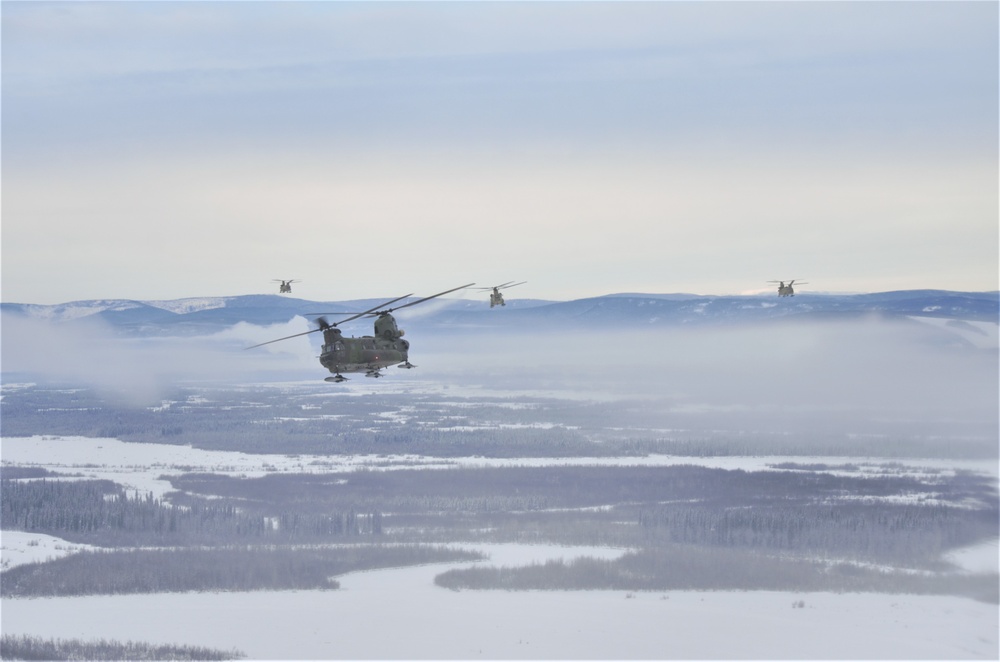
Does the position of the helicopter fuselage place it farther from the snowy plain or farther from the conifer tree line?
the conifer tree line

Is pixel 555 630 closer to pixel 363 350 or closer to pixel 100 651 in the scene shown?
pixel 100 651

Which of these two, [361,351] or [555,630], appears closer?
[361,351]

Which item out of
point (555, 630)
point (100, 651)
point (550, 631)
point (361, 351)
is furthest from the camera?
point (555, 630)

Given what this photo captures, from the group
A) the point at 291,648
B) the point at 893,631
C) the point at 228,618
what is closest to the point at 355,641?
the point at 291,648

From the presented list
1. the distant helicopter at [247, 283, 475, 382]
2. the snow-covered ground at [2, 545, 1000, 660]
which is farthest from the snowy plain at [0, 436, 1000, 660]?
the distant helicopter at [247, 283, 475, 382]

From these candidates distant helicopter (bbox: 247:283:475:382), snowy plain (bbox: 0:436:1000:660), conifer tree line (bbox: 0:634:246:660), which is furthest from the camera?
snowy plain (bbox: 0:436:1000:660)

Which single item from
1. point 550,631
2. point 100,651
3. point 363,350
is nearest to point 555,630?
point 550,631

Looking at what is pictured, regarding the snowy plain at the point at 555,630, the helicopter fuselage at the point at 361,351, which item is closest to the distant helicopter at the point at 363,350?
the helicopter fuselage at the point at 361,351

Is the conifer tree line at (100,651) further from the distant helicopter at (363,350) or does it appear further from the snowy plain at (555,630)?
the distant helicopter at (363,350)

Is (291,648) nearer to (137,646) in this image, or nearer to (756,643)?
(137,646)

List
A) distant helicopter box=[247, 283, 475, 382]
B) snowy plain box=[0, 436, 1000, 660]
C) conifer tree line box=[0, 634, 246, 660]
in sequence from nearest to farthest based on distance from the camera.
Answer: distant helicopter box=[247, 283, 475, 382], conifer tree line box=[0, 634, 246, 660], snowy plain box=[0, 436, 1000, 660]

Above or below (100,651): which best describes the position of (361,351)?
above
